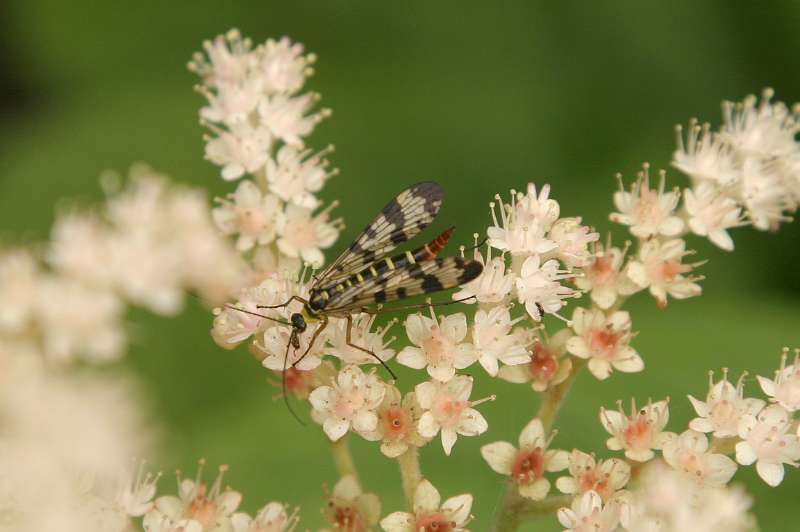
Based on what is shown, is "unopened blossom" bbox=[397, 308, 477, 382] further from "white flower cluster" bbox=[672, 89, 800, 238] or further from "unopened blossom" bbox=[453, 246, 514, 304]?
"white flower cluster" bbox=[672, 89, 800, 238]

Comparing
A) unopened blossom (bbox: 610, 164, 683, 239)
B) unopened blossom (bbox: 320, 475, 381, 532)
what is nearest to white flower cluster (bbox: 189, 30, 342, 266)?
unopened blossom (bbox: 320, 475, 381, 532)

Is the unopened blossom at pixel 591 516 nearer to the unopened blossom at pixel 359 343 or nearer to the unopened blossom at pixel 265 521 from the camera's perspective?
the unopened blossom at pixel 359 343

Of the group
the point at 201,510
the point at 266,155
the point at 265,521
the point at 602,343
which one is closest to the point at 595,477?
the point at 602,343

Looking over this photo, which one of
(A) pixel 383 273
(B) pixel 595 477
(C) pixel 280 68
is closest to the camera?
(B) pixel 595 477

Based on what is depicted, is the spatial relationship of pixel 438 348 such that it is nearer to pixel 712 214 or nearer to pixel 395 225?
pixel 395 225

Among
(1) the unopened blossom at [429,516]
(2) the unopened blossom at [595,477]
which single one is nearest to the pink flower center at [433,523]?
(1) the unopened blossom at [429,516]

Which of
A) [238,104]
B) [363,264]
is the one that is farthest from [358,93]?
[363,264]
